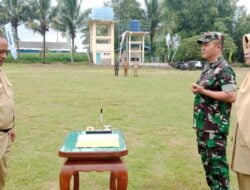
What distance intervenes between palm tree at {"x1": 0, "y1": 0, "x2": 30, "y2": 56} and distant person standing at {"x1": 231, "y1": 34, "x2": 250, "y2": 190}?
1667 inches

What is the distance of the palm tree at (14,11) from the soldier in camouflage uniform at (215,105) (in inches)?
1636

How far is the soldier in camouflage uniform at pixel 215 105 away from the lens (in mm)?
3100

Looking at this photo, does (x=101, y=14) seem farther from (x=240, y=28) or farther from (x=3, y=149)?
(x=3, y=149)

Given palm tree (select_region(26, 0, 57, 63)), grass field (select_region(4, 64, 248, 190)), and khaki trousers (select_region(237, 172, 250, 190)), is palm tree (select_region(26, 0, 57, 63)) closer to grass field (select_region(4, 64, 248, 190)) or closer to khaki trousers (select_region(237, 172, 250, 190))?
grass field (select_region(4, 64, 248, 190))

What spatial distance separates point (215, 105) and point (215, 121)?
0.14m

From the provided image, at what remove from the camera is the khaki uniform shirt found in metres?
2.87

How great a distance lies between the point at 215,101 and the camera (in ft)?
10.3

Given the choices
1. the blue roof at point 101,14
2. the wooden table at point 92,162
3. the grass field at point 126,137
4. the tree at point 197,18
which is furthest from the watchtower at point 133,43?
the wooden table at point 92,162

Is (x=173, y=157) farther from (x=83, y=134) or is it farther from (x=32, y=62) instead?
(x=32, y=62)

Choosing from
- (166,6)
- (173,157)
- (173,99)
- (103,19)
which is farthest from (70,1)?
(173,157)

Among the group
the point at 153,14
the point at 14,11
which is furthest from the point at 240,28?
the point at 14,11

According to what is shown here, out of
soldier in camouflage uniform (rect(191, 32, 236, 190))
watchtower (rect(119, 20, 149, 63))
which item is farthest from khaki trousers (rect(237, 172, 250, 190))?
watchtower (rect(119, 20, 149, 63))

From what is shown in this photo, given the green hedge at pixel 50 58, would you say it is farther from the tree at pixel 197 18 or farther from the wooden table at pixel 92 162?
the wooden table at pixel 92 162

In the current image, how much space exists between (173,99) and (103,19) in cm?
3061
